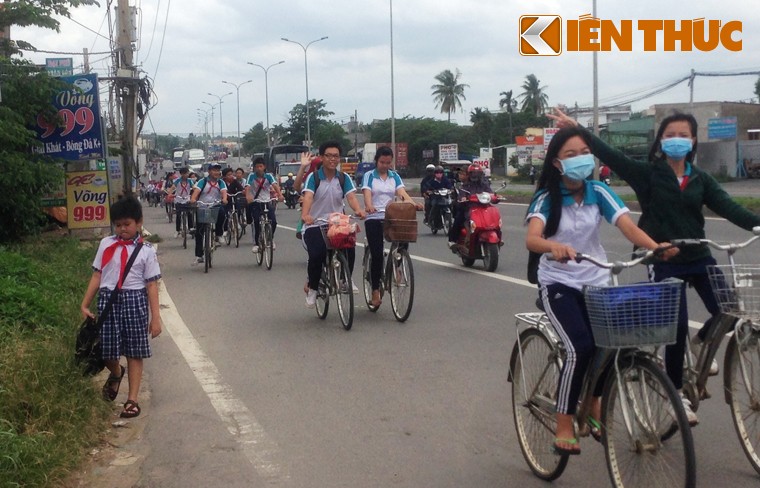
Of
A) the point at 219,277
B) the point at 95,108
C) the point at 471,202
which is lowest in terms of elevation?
the point at 219,277

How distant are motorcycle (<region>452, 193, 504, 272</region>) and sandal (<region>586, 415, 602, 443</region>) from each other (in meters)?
9.83

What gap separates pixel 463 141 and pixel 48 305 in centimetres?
7853

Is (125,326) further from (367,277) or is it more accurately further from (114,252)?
(367,277)

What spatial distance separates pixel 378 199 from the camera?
10539mm

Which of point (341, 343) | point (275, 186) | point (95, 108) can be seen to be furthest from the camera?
point (95, 108)

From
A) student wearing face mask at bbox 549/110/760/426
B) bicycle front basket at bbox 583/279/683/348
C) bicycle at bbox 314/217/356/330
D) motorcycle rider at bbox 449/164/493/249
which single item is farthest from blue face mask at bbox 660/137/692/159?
→ motorcycle rider at bbox 449/164/493/249

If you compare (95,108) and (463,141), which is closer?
(95,108)

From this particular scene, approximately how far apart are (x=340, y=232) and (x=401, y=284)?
938 mm

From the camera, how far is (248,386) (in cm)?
741

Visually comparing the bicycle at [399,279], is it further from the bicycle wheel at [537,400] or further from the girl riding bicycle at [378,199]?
the bicycle wheel at [537,400]

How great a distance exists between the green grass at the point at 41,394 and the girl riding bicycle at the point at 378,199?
307cm

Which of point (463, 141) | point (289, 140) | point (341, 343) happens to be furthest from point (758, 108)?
point (341, 343)

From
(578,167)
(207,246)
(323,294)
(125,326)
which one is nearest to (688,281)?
(578,167)

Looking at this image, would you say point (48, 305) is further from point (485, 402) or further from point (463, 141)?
point (463, 141)
